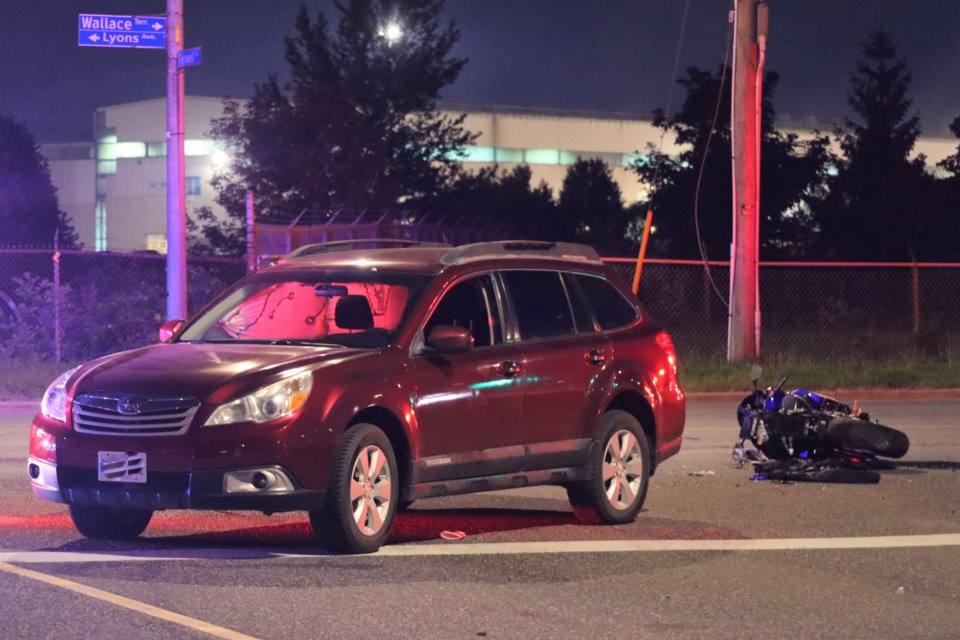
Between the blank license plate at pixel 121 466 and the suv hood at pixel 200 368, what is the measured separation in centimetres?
34

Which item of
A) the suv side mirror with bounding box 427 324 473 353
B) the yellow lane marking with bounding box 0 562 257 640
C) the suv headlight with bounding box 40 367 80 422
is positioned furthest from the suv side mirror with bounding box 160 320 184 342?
the yellow lane marking with bounding box 0 562 257 640

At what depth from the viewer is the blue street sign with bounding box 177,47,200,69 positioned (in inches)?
754

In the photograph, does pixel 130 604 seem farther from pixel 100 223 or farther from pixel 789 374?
pixel 100 223

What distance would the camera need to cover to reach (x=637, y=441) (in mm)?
9750

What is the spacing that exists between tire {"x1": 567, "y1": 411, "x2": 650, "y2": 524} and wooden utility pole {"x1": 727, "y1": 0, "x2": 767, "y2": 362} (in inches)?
505

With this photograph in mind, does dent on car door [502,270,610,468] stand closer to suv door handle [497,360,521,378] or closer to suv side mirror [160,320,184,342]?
suv door handle [497,360,521,378]

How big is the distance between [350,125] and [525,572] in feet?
128

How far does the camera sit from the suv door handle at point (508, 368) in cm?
898

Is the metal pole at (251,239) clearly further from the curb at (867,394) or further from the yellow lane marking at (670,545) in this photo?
the yellow lane marking at (670,545)

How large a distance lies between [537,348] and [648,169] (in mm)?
41829

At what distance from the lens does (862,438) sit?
11.2m

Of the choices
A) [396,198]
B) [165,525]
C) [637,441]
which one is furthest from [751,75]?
[396,198]

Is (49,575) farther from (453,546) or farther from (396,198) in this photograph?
(396,198)

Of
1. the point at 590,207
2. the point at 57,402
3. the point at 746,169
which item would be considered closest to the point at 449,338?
the point at 57,402
